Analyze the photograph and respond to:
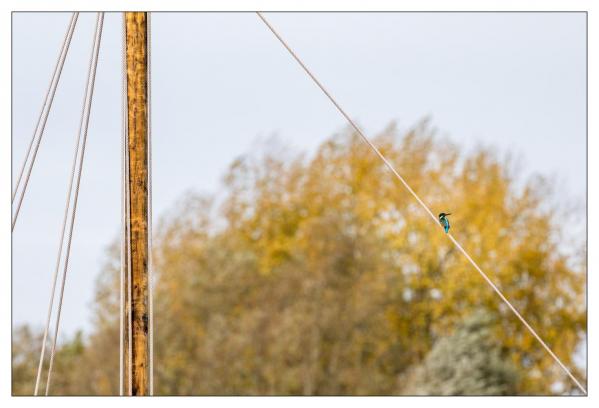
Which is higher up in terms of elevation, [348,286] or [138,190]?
[348,286]

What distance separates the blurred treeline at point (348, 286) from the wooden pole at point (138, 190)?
1499cm

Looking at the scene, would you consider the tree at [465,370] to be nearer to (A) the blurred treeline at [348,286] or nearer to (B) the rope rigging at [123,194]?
(A) the blurred treeline at [348,286]

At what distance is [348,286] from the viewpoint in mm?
20984

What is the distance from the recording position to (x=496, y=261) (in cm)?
2062

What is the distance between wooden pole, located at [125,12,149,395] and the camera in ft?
17.1

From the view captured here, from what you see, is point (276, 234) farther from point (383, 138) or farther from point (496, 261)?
point (496, 261)

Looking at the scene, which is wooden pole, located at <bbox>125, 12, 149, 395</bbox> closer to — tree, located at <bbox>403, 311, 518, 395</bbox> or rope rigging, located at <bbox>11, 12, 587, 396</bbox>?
rope rigging, located at <bbox>11, 12, 587, 396</bbox>

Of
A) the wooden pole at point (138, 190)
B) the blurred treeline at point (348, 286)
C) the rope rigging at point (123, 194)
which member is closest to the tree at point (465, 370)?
the blurred treeline at point (348, 286)

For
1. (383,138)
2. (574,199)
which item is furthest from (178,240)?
(574,199)

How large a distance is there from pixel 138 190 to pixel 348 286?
52.2 feet

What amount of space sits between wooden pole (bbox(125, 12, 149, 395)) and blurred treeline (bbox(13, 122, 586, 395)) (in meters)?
15.0

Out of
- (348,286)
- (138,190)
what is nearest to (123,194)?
(138,190)

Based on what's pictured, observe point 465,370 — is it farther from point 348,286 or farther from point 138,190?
point 138,190

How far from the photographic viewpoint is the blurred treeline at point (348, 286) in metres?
20.4
